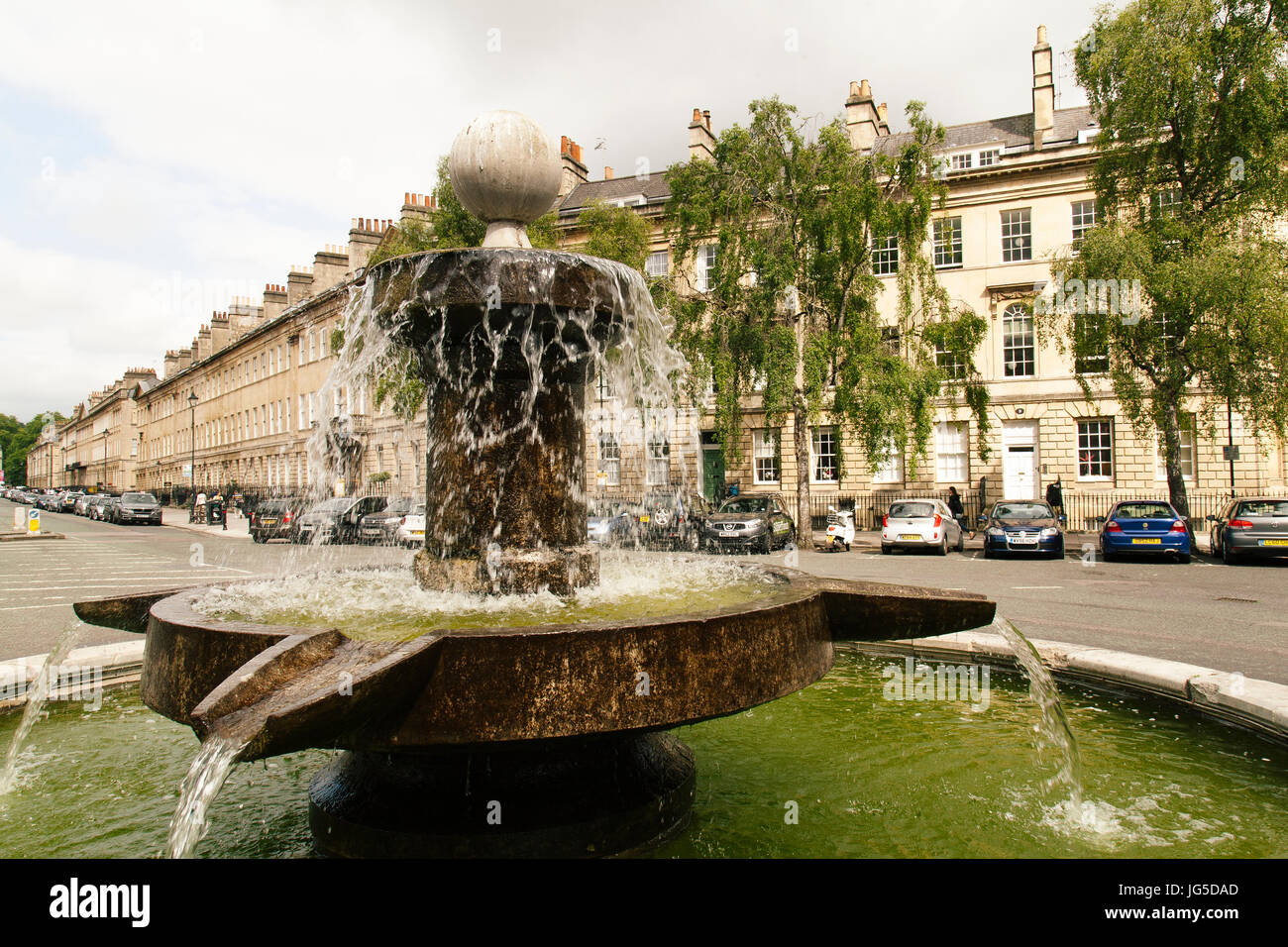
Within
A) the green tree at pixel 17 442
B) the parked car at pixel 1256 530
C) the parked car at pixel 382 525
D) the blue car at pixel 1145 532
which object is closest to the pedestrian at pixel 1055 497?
the blue car at pixel 1145 532

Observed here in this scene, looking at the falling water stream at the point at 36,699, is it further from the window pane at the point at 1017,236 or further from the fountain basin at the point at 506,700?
the window pane at the point at 1017,236

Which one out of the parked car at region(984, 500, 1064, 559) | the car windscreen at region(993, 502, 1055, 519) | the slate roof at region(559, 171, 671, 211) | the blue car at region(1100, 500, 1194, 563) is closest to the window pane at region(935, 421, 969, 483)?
the car windscreen at region(993, 502, 1055, 519)

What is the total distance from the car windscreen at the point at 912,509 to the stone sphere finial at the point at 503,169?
20.9 metres

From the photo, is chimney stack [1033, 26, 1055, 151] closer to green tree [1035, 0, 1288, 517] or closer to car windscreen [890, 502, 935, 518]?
green tree [1035, 0, 1288, 517]

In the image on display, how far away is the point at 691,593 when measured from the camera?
5.11 metres

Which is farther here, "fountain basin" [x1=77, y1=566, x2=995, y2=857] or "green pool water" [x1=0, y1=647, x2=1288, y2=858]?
"green pool water" [x1=0, y1=647, x2=1288, y2=858]

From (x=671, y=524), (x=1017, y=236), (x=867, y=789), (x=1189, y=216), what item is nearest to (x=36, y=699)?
(x=867, y=789)

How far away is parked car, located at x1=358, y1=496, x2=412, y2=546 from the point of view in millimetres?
26406

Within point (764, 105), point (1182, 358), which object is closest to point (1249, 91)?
point (1182, 358)

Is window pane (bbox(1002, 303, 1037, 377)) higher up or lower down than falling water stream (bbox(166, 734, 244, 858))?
higher up

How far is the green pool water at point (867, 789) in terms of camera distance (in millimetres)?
3871

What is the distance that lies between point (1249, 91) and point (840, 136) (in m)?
10.1

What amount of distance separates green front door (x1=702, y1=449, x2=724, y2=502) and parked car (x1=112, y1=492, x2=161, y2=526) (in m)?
29.5
